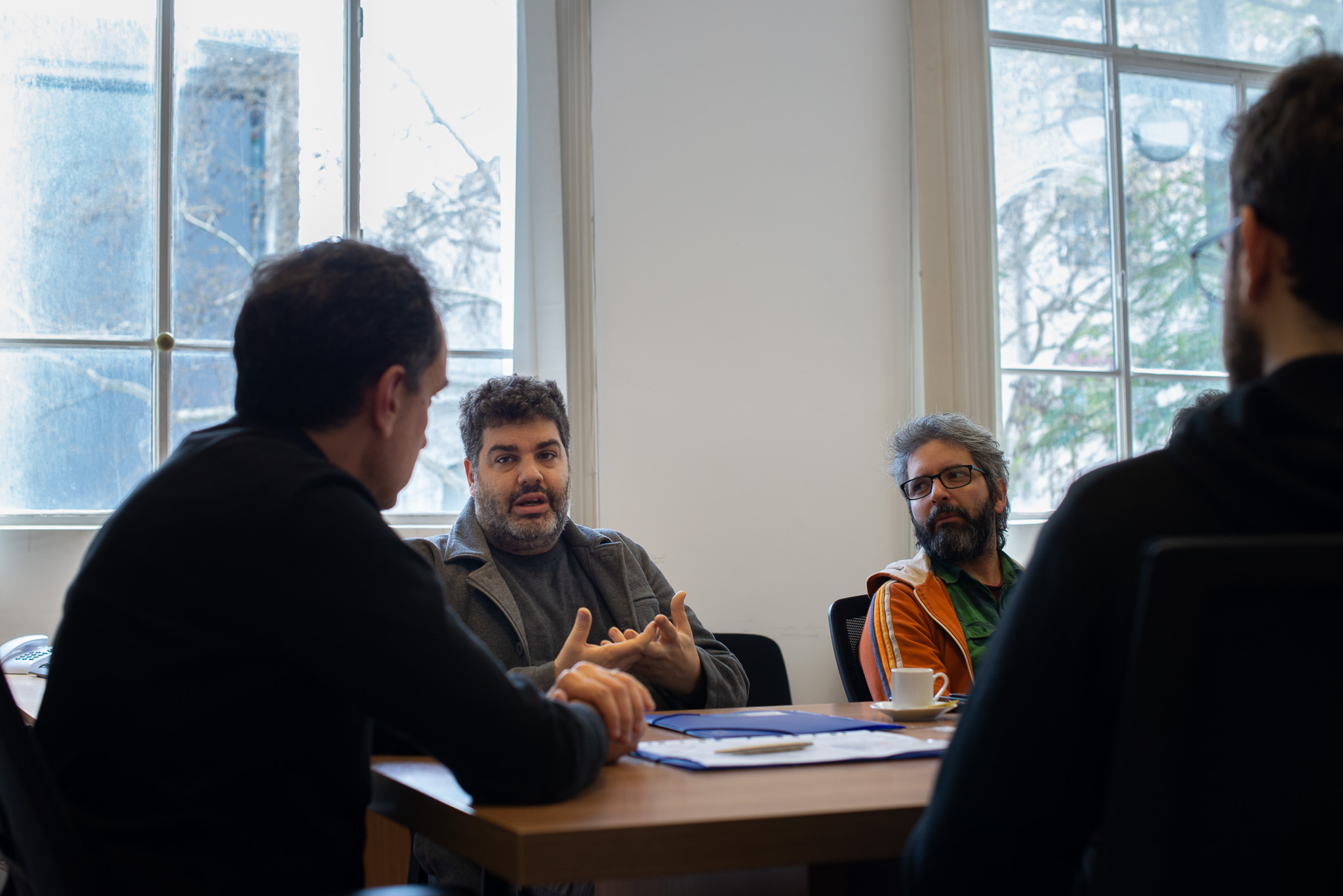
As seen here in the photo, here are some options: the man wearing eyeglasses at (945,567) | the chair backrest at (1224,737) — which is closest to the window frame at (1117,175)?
the man wearing eyeglasses at (945,567)

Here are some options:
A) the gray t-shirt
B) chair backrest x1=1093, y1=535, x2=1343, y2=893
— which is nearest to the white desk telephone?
the gray t-shirt

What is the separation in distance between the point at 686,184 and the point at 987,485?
180 cm

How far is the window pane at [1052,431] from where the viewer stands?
4500mm

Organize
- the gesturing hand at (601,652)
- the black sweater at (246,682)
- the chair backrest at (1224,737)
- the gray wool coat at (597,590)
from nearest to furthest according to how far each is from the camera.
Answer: the chair backrest at (1224,737) → the black sweater at (246,682) → the gesturing hand at (601,652) → the gray wool coat at (597,590)

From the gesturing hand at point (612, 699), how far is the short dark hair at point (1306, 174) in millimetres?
881

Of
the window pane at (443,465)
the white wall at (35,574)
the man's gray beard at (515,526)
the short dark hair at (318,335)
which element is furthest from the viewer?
the window pane at (443,465)

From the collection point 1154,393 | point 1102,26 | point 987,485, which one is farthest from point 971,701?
point 1102,26

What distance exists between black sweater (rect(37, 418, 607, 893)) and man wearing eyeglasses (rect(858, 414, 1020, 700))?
1.44 meters

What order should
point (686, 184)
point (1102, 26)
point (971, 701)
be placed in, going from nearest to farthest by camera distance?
point (971, 701) < point (686, 184) < point (1102, 26)

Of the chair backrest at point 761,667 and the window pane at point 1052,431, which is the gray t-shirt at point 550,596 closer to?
the chair backrest at point 761,667

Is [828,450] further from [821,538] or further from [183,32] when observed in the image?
[183,32]

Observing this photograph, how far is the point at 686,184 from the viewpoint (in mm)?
3984

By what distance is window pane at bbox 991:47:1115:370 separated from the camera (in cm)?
451

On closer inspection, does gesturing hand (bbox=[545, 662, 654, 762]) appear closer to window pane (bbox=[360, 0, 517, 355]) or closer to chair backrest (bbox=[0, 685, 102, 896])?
chair backrest (bbox=[0, 685, 102, 896])
